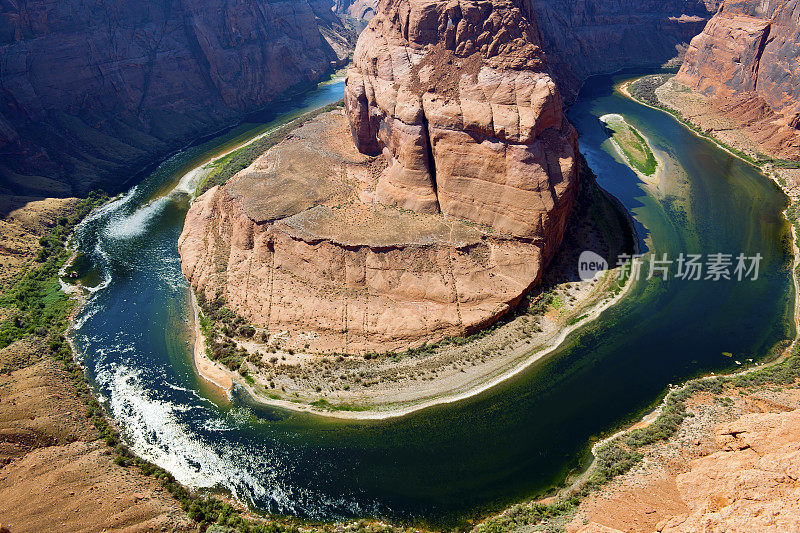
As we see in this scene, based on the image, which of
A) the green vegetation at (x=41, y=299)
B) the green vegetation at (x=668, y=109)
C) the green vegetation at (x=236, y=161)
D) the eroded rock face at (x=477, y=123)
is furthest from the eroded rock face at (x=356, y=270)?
the green vegetation at (x=668, y=109)

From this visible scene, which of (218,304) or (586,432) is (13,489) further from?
(586,432)

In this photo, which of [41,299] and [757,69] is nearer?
[41,299]

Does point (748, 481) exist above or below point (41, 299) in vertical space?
above

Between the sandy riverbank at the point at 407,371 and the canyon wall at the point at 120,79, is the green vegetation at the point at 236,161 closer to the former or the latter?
the canyon wall at the point at 120,79

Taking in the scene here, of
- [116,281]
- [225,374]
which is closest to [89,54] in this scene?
[116,281]

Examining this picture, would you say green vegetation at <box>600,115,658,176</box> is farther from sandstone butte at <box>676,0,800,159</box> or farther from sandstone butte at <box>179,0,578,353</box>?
sandstone butte at <box>179,0,578,353</box>

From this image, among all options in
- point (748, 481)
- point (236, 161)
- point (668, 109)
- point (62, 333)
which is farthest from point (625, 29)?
point (62, 333)

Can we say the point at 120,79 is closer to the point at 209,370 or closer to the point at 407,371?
the point at 209,370
